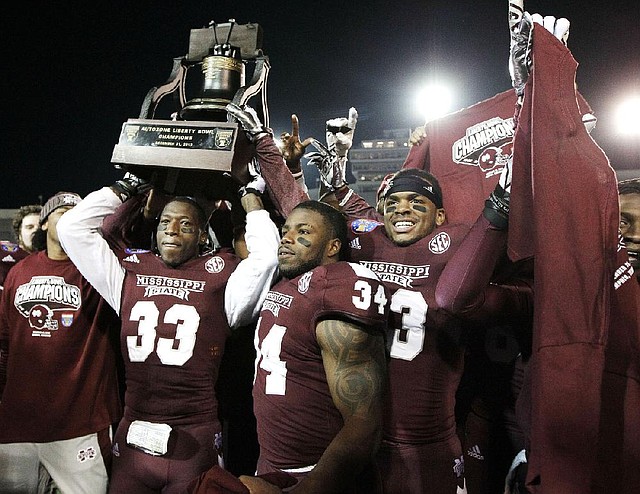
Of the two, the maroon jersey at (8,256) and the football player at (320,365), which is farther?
the maroon jersey at (8,256)

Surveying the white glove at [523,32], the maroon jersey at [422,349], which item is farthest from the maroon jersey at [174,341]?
the white glove at [523,32]

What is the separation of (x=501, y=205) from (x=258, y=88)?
60.3 inches

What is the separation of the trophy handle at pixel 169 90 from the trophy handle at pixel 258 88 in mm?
428

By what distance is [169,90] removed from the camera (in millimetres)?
2877

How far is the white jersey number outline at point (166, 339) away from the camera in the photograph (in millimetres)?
2645

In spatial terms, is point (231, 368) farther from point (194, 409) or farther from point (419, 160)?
point (419, 160)

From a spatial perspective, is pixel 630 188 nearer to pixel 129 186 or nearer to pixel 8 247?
pixel 129 186

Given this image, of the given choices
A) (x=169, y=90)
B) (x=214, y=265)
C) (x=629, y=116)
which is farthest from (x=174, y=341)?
(x=629, y=116)

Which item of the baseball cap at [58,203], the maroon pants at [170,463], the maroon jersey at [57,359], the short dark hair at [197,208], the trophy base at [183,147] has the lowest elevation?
the maroon pants at [170,463]

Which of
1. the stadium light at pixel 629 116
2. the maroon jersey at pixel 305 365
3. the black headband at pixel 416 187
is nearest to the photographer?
the maroon jersey at pixel 305 365

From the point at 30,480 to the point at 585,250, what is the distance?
10.6 ft

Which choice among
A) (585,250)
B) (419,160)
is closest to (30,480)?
(419,160)

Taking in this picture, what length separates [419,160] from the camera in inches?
122

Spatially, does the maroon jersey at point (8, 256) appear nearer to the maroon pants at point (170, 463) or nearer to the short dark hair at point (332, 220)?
the maroon pants at point (170, 463)
